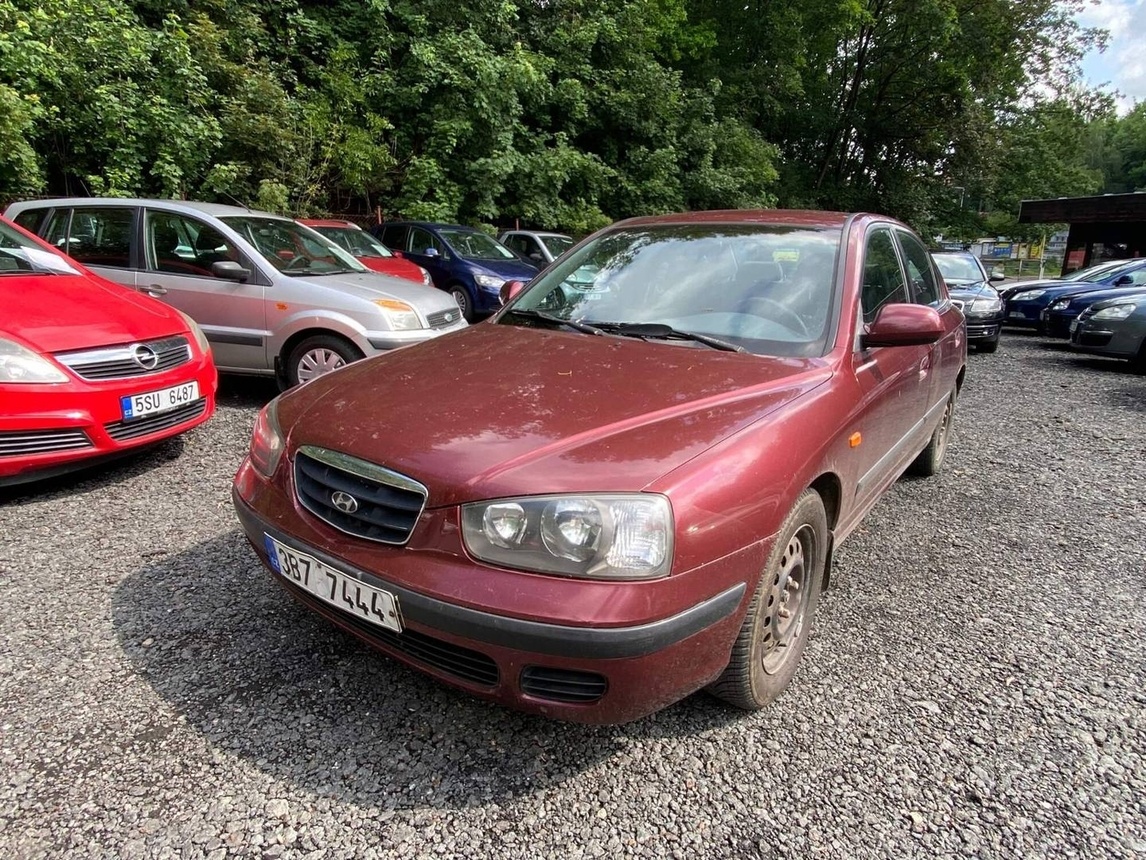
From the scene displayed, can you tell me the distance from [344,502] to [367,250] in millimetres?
8264

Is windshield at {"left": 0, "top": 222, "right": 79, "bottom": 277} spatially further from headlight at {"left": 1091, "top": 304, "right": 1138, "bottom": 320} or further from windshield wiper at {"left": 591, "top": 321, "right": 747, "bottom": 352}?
headlight at {"left": 1091, "top": 304, "right": 1138, "bottom": 320}

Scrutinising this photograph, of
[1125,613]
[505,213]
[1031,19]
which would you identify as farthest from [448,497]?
[1031,19]

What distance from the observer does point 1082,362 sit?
971 centimetres

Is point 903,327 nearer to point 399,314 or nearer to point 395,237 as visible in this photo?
point 399,314

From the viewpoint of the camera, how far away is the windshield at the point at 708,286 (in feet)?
8.51

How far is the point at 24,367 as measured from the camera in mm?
3227

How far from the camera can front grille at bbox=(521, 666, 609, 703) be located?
1673mm

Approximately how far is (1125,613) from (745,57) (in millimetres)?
24507

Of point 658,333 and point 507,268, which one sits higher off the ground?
point 507,268

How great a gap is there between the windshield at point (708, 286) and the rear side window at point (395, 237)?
29.5ft

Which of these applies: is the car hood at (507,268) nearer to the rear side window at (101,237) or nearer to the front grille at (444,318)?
the front grille at (444,318)

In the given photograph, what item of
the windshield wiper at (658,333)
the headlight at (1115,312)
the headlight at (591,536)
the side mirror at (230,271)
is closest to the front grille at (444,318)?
the side mirror at (230,271)

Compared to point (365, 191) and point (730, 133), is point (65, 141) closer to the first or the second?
point (365, 191)

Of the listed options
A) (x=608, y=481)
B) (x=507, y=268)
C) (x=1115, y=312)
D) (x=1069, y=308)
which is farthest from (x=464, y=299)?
(x=1069, y=308)
